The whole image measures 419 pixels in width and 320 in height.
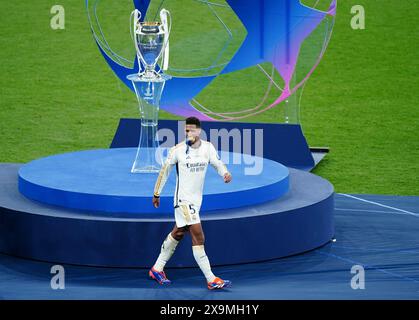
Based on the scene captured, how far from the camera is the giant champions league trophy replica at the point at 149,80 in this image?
444 inches

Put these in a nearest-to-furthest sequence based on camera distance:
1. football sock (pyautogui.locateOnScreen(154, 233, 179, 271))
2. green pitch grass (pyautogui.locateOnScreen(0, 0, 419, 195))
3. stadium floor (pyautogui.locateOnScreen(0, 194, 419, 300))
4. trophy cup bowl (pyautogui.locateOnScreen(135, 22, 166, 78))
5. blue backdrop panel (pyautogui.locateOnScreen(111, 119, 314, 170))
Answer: stadium floor (pyautogui.locateOnScreen(0, 194, 419, 300)), football sock (pyautogui.locateOnScreen(154, 233, 179, 271)), trophy cup bowl (pyautogui.locateOnScreen(135, 22, 166, 78)), blue backdrop panel (pyautogui.locateOnScreen(111, 119, 314, 170)), green pitch grass (pyautogui.locateOnScreen(0, 0, 419, 195))

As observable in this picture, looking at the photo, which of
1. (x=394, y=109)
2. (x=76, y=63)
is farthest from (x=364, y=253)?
(x=76, y=63)

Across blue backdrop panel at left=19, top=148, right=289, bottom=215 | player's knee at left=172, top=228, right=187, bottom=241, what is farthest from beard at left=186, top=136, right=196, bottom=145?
blue backdrop panel at left=19, top=148, right=289, bottom=215

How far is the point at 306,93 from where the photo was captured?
18.3m

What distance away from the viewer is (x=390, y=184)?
1433 centimetres

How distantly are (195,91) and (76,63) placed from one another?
18.4ft

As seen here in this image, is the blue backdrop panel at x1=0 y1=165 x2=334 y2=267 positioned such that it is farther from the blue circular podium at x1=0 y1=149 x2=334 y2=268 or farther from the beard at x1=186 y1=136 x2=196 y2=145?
the beard at x1=186 y1=136 x2=196 y2=145

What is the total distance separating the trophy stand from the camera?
11344 mm

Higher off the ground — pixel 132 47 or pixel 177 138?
pixel 132 47

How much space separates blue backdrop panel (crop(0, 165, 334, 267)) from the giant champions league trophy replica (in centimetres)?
141

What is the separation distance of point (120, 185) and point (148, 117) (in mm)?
1043
